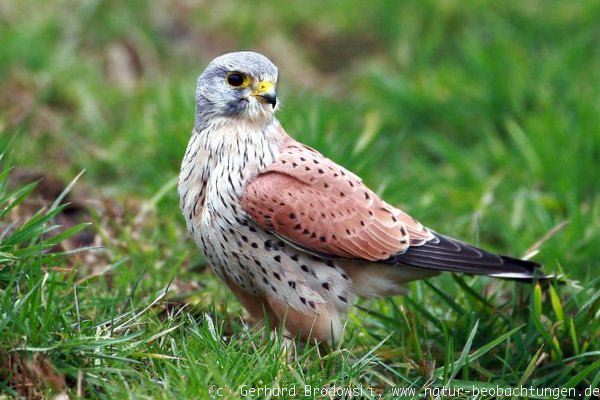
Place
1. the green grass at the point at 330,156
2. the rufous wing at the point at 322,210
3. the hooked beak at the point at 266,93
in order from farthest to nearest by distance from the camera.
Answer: the hooked beak at the point at 266,93 < the rufous wing at the point at 322,210 < the green grass at the point at 330,156

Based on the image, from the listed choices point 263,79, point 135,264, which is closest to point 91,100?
point 135,264

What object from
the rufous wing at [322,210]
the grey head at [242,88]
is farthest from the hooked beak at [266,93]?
the rufous wing at [322,210]

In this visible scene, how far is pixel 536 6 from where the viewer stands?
993 cm

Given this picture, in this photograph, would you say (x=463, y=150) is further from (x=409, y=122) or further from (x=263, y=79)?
(x=263, y=79)

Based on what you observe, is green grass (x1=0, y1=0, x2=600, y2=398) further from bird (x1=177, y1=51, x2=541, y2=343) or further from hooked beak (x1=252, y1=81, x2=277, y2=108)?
hooked beak (x1=252, y1=81, x2=277, y2=108)

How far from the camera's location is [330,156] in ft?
21.7

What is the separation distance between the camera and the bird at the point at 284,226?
4.78m

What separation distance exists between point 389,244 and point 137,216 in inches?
73.9

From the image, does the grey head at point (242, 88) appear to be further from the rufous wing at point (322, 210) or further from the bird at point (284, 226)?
the rufous wing at point (322, 210)

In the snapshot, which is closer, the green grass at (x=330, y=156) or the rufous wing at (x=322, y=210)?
the green grass at (x=330, y=156)

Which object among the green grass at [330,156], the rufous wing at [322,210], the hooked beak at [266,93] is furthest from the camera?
the hooked beak at [266,93]

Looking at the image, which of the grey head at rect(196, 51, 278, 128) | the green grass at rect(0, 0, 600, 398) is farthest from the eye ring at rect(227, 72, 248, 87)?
the green grass at rect(0, 0, 600, 398)

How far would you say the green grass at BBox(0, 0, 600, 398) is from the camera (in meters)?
4.36

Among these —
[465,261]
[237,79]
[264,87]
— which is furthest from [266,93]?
[465,261]
